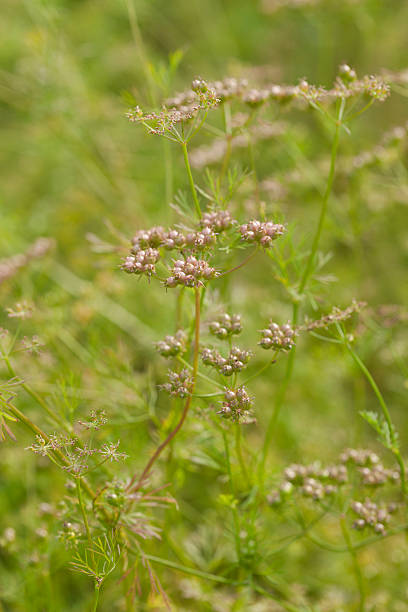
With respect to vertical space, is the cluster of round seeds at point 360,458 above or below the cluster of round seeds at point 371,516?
above

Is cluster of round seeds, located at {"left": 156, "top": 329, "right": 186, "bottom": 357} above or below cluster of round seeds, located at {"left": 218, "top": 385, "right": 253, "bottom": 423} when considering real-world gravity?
above

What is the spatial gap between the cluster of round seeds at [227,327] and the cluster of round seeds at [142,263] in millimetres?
275

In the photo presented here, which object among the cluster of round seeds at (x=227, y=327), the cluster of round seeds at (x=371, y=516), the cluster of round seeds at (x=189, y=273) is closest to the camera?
the cluster of round seeds at (x=189, y=273)

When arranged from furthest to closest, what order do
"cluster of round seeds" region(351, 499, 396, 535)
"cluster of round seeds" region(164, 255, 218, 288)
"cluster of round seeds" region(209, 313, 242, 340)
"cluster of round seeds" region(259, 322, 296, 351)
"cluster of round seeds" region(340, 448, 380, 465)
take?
"cluster of round seeds" region(340, 448, 380, 465)
"cluster of round seeds" region(351, 499, 396, 535)
"cluster of round seeds" region(209, 313, 242, 340)
"cluster of round seeds" region(259, 322, 296, 351)
"cluster of round seeds" region(164, 255, 218, 288)

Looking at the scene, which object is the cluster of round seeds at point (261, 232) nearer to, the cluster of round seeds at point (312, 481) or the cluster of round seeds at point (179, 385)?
the cluster of round seeds at point (179, 385)

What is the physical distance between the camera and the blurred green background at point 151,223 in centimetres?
206

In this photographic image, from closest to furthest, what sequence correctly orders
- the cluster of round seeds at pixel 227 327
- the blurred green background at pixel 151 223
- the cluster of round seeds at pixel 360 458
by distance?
the cluster of round seeds at pixel 227 327
the cluster of round seeds at pixel 360 458
the blurred green background at pixel 151 223

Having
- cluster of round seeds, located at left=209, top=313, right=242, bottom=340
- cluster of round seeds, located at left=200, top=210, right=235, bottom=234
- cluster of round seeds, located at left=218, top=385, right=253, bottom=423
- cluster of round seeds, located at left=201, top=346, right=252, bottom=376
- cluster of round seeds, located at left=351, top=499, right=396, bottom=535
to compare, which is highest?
cluster of round seeds, located at left=200, top=210, right=235, bottom=234

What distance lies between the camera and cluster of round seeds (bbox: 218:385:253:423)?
1.19m

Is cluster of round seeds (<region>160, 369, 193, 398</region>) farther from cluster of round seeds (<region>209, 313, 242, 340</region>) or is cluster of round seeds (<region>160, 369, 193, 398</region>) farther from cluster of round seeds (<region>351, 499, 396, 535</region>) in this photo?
cluster of round seeds (<region>351, 499, 396, 535</region>)

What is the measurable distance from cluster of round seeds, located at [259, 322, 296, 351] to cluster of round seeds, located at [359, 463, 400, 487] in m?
0.59

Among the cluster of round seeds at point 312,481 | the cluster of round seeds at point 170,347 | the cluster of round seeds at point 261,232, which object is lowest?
the cluster of round seeds at point 312,481

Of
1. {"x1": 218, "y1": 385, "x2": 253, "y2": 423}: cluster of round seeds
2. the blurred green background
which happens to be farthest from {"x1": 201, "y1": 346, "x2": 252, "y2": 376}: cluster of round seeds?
the blurred green background

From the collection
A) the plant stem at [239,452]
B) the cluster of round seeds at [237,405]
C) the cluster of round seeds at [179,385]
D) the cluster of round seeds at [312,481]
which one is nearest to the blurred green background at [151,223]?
the plant stem at [239,452]
